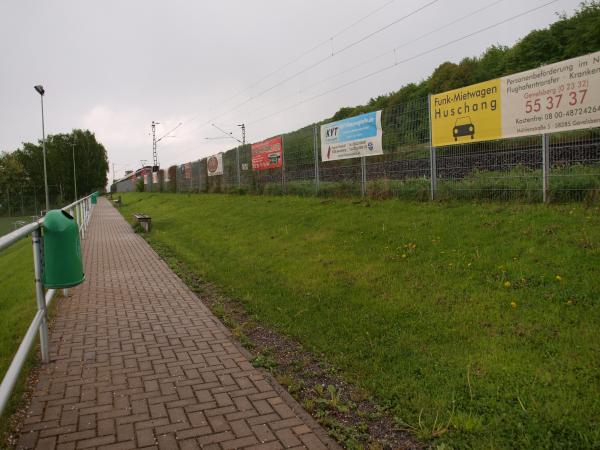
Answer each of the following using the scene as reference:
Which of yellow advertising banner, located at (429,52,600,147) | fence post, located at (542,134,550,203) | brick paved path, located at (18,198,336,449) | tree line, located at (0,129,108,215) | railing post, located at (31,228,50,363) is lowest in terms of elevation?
brick paved path, located at (18,198,336,449)

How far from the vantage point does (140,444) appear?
2.99m

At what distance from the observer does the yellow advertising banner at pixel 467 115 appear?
8172mm

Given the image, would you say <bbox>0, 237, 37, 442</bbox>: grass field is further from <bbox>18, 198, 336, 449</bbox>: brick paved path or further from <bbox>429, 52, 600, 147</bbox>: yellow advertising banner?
<bbox>429, 52, 600, 147</bbox>: yellow advertising banner

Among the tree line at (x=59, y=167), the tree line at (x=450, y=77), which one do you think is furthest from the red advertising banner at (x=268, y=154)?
the tree line at (x=59, y=167)

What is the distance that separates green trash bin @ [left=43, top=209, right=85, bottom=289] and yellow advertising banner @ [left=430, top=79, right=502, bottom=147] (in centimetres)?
665

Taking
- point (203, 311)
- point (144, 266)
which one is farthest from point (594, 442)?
→ point (144, 266)

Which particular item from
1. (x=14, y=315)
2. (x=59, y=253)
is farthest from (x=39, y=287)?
(x=14, y=315)

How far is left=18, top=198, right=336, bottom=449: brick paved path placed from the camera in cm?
307

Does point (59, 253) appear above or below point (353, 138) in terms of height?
below

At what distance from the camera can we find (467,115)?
8672 mm

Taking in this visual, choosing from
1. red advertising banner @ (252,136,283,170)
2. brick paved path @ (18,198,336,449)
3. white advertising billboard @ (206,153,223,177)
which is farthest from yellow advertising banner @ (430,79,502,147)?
white advertising billboard @ (206,153,223,177)

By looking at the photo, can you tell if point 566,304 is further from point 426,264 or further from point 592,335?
point 426,264

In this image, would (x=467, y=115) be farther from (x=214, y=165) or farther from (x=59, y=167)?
(x=59, y=167)

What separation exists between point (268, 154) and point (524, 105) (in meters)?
11.1
